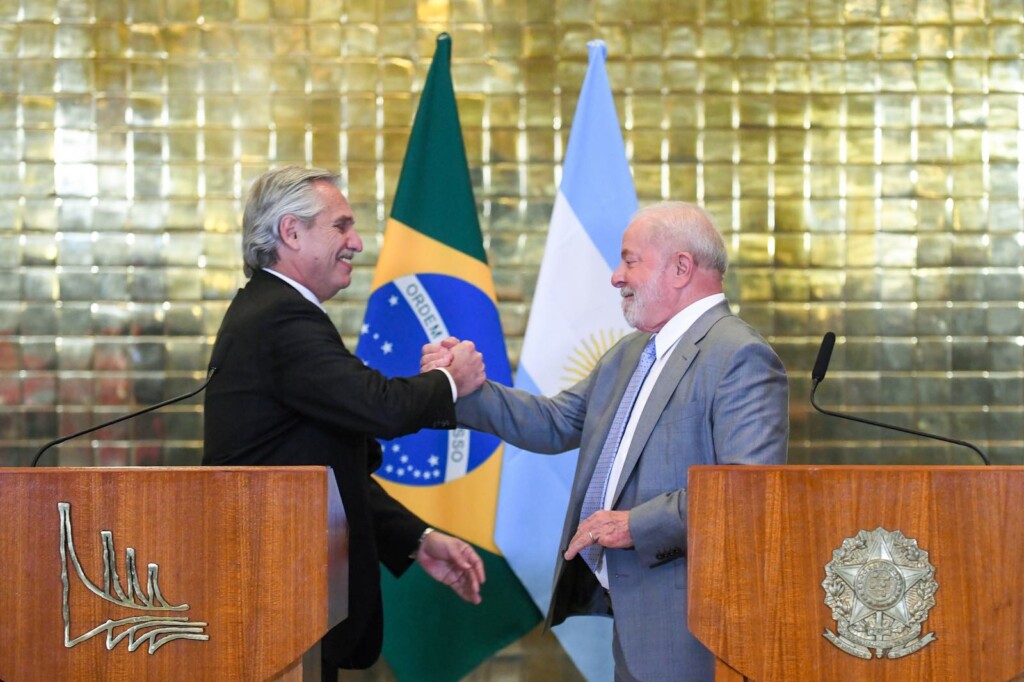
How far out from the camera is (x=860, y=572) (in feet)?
6.70

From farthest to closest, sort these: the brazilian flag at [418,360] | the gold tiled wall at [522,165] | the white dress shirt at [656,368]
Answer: the gold tiled wall at [522,165], the brazilian flag at [418,360], the white dress shirt at [656,368]

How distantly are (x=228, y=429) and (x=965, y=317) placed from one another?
9.34 ft

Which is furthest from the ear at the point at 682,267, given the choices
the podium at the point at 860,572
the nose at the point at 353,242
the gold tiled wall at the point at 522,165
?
the gold tiled wall at the point at 522,165

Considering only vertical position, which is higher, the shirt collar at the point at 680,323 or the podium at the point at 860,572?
the shirt collar at the point at 680,323

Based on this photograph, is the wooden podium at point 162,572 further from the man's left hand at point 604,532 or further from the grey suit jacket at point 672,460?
the grey suit jacket at point 672,460

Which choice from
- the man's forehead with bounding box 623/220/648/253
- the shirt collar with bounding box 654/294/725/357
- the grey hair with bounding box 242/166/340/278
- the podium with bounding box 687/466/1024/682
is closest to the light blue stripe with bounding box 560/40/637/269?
the man's forehead with bounding box 623/220/648/253

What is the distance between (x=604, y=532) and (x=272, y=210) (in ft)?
3.65

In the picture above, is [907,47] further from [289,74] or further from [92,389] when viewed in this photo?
[92,389]

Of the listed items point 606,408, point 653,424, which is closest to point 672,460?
point 653,424

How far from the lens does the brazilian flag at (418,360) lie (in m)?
3.90

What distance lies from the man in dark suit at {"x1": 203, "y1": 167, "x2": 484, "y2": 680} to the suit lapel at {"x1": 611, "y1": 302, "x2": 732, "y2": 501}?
438mm

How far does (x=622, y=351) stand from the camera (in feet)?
10.1

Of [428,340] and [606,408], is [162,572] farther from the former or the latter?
[428,340]

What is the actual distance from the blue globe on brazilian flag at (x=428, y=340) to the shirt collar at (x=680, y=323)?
3.64 ft
